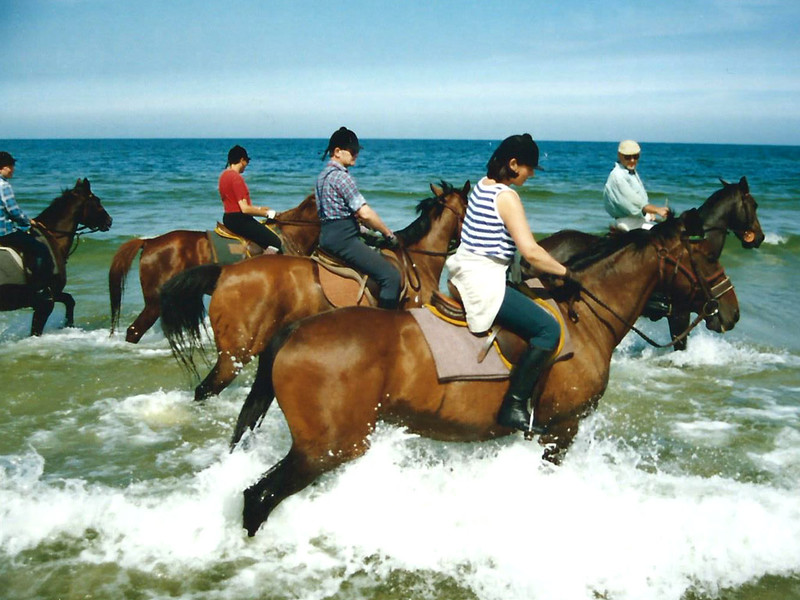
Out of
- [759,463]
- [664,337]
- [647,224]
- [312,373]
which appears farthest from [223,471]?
[664,337]

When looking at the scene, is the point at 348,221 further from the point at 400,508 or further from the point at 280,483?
the point at 280,483

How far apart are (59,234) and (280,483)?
7322mm

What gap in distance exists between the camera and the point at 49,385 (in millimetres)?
8453

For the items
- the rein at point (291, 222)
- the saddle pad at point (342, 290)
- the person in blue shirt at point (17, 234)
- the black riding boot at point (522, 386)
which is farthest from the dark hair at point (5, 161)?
the black riding boot at point (522, 386)

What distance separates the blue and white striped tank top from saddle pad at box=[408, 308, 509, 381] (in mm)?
548

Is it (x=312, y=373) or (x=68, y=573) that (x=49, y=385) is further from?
(x=312, y=373)

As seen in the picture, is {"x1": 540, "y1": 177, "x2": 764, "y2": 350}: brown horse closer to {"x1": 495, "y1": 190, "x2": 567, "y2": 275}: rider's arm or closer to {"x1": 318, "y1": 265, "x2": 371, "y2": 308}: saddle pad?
{"x1": 318, "y1": 265, "x2": 371, "y2": 308}: saddle pad

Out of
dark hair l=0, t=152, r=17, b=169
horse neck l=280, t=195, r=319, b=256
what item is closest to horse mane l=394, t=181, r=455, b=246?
horse neck l=280, t=195, r=319, b=256

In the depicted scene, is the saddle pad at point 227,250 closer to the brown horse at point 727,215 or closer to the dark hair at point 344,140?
the dark hair at point 344,140

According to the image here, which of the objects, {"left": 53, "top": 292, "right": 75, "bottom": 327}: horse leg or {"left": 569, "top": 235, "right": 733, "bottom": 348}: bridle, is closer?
{"left": 569, "top": 235, "right": 733, "bottom": 348}: bridle

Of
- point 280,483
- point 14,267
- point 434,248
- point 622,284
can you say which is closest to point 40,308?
point 14,267

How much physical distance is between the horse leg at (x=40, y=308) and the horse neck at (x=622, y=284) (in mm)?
7942

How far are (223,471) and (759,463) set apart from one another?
496cm

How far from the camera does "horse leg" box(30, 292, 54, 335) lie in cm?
992
